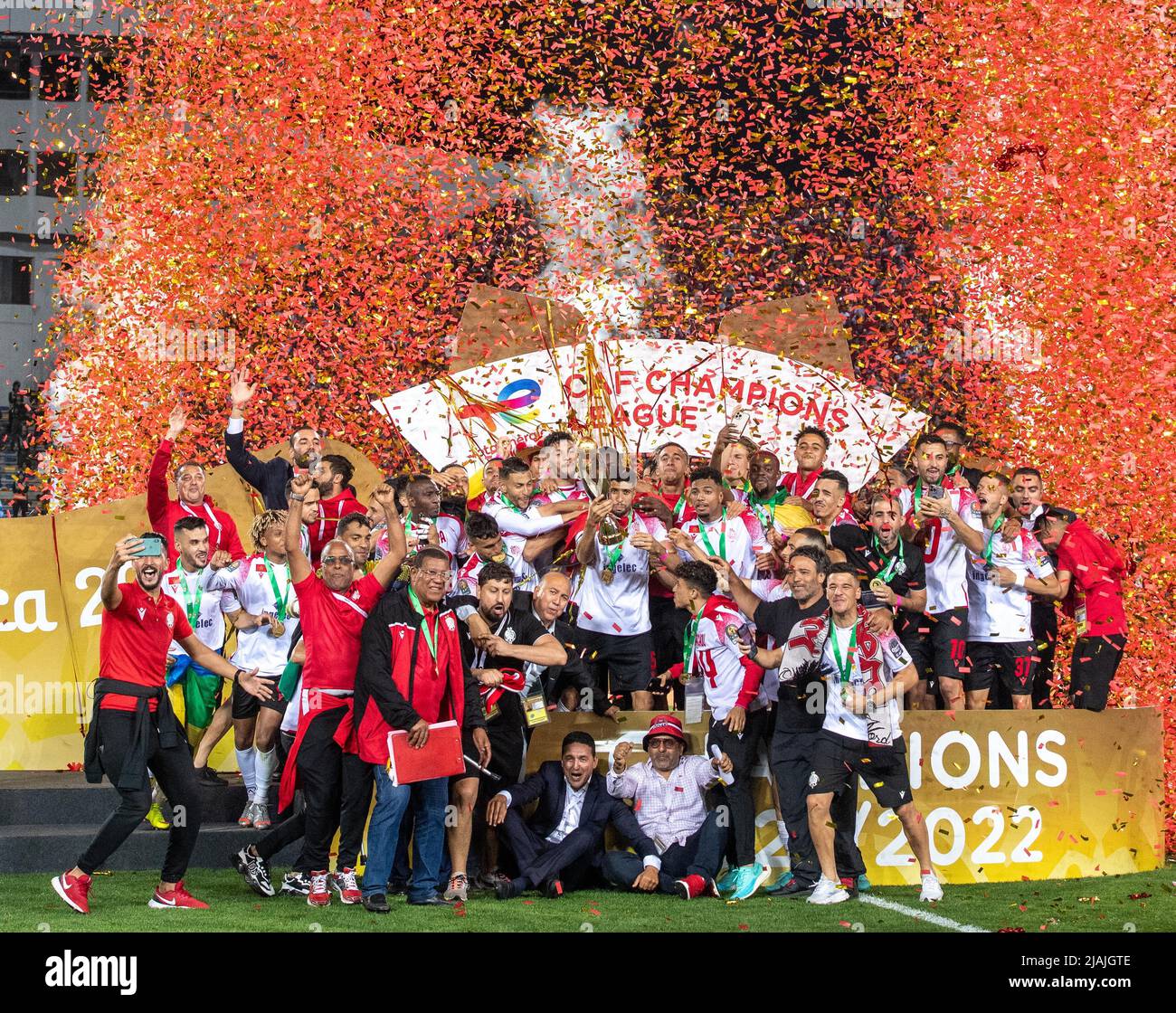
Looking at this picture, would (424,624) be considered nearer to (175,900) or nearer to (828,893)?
(175,900)

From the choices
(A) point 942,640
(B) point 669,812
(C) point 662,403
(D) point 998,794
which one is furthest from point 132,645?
(C) point 662,403

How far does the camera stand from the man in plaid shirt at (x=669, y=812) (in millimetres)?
8758

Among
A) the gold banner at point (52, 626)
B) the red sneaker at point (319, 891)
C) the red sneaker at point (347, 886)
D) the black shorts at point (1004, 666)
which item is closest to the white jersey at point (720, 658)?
the black shorts at point (1004, 666)

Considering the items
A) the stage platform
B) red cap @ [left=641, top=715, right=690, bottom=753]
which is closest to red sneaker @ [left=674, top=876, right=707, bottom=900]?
red cap @ [left=641, top=715, right=690, bottom=753]

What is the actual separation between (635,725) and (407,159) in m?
9.52

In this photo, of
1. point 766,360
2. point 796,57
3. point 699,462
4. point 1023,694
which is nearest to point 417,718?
point 1023,694

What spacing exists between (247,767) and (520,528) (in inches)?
89.5

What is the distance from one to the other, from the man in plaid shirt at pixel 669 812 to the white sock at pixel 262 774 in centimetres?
217

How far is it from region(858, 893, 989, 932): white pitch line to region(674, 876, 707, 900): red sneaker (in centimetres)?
87

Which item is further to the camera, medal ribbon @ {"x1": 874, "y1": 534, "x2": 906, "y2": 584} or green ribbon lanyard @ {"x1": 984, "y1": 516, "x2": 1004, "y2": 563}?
green ribbon lanyard @ {"x1": 984, "y1": 516, "x2": 1004, "y2": 563}

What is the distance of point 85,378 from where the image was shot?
66.1 ft

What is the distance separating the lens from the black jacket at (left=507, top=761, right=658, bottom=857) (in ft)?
29.0

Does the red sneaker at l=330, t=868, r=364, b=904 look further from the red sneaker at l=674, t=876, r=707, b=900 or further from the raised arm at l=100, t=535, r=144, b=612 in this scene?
the raised arm at l=100, t=535, r=144, b=612

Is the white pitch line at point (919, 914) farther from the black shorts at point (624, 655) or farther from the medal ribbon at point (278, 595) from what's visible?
the medal ribbon at point (278, 595)
